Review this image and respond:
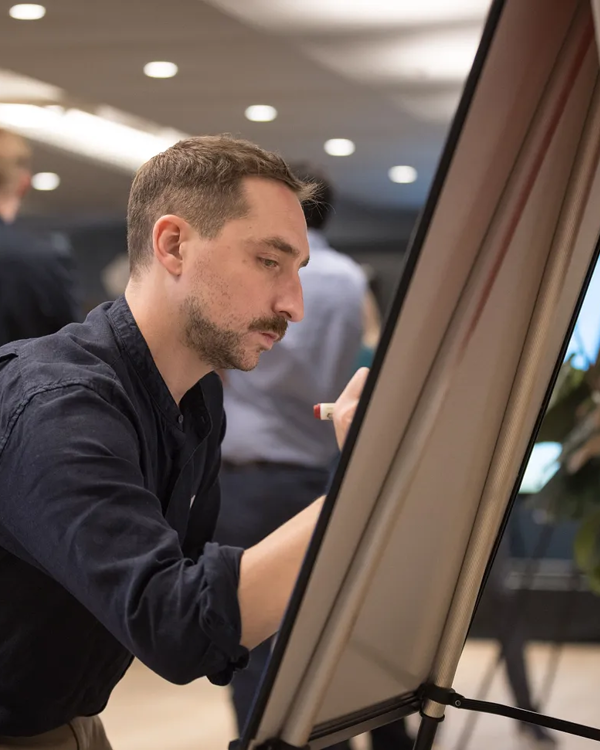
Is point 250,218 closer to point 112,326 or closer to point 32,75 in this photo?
point 112,326

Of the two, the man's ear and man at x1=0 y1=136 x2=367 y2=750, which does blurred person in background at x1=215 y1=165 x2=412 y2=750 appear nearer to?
man at x1=0 y1=136 x2=367 y2=750

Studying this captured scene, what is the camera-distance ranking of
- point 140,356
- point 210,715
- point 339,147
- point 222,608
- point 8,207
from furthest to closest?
point 339,147 < point 210,715 < point 8,207 < point 140,356 < point 222,608

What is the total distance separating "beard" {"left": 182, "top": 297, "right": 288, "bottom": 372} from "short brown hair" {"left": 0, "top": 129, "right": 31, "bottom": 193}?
26.7 inches

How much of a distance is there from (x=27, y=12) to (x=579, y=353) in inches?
101

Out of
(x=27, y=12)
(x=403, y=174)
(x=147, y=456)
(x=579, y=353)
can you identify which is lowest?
(x=147, y=456)

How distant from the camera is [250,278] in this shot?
36.8 inches

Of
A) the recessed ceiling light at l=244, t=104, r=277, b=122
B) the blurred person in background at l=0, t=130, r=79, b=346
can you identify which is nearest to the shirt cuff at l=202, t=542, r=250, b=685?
the blurred person in background at l=0, t=130, r=79, b=346

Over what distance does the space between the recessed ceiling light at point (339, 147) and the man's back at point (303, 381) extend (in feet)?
11.8

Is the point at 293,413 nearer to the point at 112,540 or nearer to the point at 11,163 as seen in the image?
the point at 11,163

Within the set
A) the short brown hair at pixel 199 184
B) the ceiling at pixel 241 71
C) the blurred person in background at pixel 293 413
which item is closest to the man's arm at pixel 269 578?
the short brown hair at pixel 199 184

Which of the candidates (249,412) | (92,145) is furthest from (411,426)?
(92,145)

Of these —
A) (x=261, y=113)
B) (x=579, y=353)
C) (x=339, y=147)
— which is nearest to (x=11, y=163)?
(x=579, y=353)

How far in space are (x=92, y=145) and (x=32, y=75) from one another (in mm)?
938

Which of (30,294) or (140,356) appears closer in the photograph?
(140,356)
